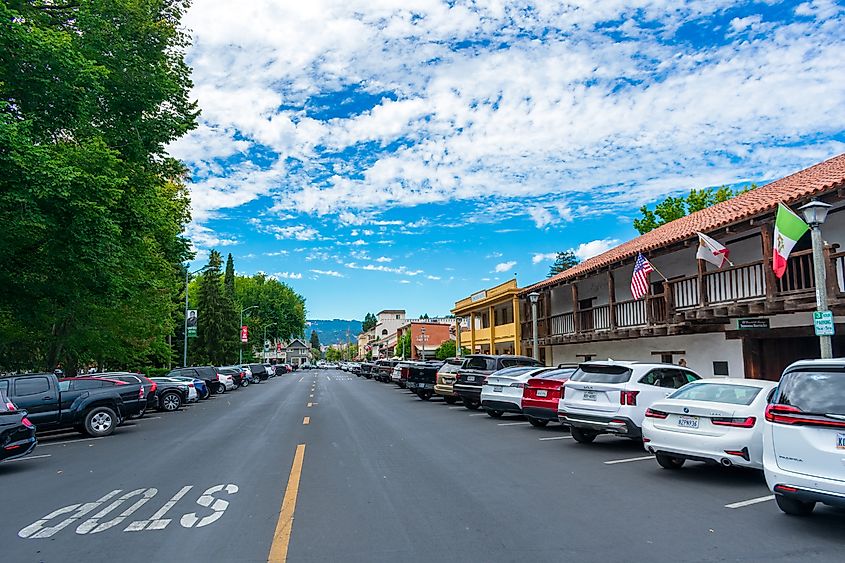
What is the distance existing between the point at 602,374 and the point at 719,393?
9.29 ft

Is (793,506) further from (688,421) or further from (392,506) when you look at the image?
(392,506)

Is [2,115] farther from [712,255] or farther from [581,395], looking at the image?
[712,255]

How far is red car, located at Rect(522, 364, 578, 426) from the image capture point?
14688 millimetres

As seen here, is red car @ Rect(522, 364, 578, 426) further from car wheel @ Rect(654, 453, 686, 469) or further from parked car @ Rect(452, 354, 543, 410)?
parked car @ Rect(452, 354, 543, 410)

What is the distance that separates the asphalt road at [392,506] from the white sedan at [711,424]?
42cm

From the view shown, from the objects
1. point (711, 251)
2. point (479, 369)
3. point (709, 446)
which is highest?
point (711, 251)

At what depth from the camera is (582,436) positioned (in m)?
12.9

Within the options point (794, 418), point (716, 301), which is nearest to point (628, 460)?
point (794, 418)

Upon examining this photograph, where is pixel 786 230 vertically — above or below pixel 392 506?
above

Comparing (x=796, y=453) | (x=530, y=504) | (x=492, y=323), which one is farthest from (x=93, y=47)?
(x=492, y=323)

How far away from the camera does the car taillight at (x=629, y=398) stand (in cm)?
1140

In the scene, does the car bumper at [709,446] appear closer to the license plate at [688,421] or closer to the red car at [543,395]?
the license plate at [688,421]

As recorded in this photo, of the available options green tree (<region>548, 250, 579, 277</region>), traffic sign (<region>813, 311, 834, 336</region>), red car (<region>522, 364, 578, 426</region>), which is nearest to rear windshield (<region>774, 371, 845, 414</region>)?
traffic sign (<region>813, 311, 834, 336</region>)

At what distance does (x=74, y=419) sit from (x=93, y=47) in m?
10.4
